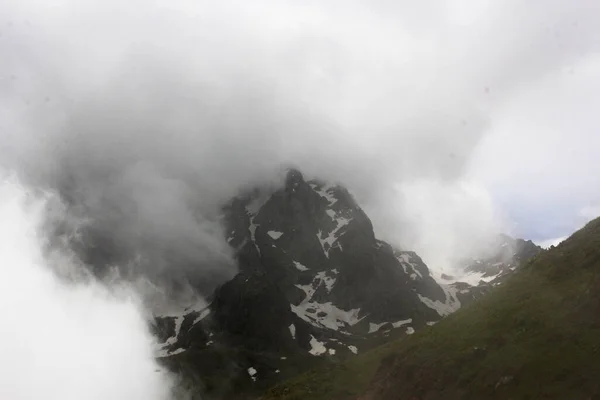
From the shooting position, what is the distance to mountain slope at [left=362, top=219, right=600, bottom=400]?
41.9 m

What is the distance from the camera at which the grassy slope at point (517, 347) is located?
138ft

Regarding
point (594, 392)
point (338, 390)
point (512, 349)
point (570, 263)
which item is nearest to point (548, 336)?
point (512, 349)

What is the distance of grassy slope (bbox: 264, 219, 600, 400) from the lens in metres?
42.0

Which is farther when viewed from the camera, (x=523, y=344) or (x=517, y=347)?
(x=517, y=347)

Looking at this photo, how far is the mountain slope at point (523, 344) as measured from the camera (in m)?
41.9

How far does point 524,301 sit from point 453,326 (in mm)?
9593

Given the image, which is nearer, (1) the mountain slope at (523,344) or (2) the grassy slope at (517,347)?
(1) the mountain slope at (523,344)

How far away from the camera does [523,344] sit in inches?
1876

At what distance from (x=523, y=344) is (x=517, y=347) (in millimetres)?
613

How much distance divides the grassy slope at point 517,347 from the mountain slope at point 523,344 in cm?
9

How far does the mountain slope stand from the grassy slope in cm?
9

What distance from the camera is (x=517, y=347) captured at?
47.8m

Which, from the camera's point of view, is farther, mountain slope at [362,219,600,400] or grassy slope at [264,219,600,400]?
grassy slope at [264,219,600,400]

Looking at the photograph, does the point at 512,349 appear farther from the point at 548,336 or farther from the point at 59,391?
the point at 59,391
